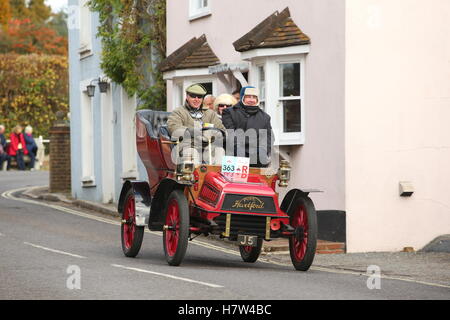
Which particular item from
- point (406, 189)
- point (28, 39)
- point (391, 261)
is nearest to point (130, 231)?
point (391, 261)

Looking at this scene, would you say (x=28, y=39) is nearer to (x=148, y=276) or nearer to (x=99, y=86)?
(x=99, y=86)

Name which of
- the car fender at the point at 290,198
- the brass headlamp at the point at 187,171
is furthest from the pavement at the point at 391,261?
the brass headlamp at the point at 187,171

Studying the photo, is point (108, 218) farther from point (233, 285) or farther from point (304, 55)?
point (233, 285)

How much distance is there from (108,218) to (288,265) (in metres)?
8.71

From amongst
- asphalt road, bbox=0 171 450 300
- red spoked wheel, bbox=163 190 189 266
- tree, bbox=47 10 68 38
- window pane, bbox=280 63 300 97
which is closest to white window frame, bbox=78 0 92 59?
window pane, bbox=280 63 300 97

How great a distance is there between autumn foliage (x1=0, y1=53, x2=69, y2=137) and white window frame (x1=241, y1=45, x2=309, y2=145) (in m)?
25.3

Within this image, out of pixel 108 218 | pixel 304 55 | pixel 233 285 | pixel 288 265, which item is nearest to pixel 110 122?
→ pixel 108 218

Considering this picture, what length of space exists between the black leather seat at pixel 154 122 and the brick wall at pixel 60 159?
15.8 meters

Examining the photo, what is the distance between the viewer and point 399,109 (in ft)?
58.4

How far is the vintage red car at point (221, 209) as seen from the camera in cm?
1305

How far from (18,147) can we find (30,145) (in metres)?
0.57

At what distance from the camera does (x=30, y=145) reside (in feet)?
129

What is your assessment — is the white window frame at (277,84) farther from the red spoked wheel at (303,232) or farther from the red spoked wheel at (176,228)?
the red spoked wheel at (176,228)
